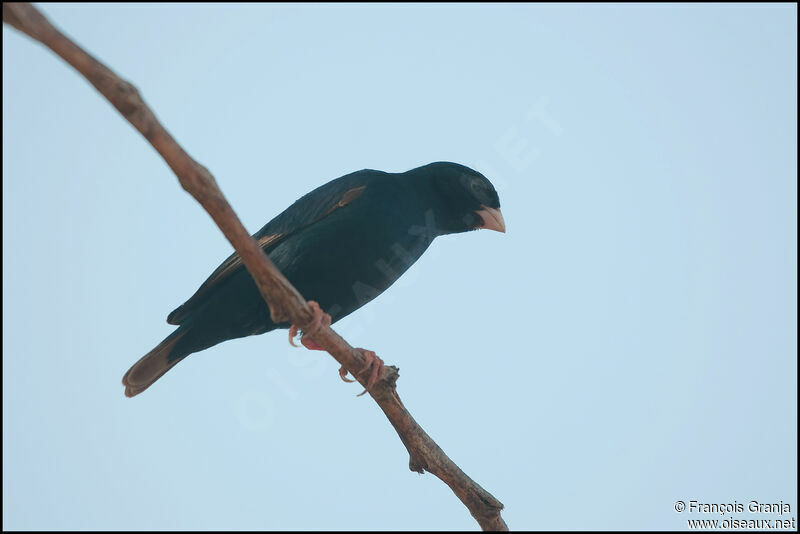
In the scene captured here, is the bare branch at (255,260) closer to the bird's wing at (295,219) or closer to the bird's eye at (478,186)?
the bird's wing at (295,219)

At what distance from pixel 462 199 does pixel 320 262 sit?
69.8 inches

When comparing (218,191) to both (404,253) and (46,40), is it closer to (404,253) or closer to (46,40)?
(46,40)

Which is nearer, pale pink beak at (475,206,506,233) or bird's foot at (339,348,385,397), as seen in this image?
bird's foot at (339,348,385,397)

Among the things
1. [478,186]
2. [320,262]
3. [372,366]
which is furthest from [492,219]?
[372,366]

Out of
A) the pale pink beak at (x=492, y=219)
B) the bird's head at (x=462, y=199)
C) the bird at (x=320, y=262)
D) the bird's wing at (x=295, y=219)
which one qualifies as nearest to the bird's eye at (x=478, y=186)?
the bird's head at (x=462, y=199)

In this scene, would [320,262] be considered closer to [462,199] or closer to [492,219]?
[462,199]

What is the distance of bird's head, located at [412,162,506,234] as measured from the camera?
21.6 feet

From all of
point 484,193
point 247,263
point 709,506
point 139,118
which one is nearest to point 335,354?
point 247,263

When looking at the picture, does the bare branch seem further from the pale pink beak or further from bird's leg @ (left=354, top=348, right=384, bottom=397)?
the pale pink beak

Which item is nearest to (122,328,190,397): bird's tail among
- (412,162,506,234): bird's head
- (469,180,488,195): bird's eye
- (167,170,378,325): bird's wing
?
(167,170,378,325): bird's wing

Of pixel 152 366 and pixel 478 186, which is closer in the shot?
pixel 152 366

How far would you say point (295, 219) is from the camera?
5750 mm

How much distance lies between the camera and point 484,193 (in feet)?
21.8

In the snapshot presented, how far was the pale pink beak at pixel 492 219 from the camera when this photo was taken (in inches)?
264
